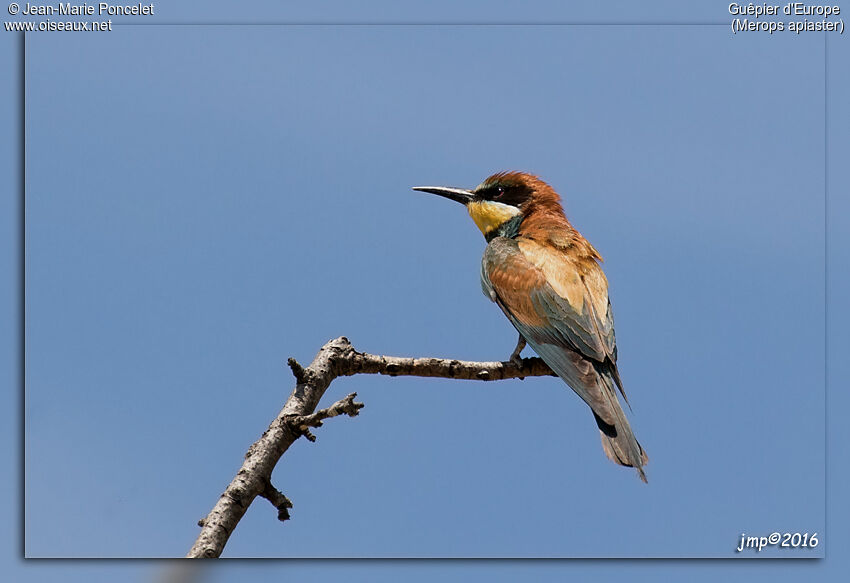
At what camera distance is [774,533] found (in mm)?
2459

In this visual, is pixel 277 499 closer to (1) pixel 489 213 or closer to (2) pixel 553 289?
(2) pixel 553 289

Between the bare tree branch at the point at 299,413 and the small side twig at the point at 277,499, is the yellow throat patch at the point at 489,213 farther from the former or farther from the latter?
the small side twig at the point at 277,499

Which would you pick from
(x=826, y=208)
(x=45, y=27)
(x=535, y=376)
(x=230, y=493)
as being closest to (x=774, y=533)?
(x=535, y=376)

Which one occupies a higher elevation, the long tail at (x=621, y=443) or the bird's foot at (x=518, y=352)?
the bird's foot at (x=518, y=352)

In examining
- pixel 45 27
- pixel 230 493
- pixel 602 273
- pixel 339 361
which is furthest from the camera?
pixel 602 273

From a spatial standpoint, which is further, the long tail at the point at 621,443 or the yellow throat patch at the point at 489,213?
the yellow throat patch at the point at 489,213

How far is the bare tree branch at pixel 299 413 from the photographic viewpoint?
71.1 inches

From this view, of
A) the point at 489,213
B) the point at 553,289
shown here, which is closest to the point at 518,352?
the point at 553,289

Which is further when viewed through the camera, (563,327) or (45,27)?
(563,327)

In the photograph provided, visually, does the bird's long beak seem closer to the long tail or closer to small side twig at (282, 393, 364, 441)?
the long tail

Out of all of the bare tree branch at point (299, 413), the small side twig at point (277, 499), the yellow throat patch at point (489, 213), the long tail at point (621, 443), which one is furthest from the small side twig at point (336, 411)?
the yellow throat patch at point (489, 213)

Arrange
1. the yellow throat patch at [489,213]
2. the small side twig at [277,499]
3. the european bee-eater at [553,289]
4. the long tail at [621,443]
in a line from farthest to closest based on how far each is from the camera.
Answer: the yellow throat patch at [489,213] → the european bee-eater at [553,289] → the long tail at [621,443] → the small side twig at [277,499]

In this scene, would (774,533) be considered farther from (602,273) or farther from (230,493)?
(230,493)

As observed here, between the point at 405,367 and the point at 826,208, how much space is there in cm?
157
